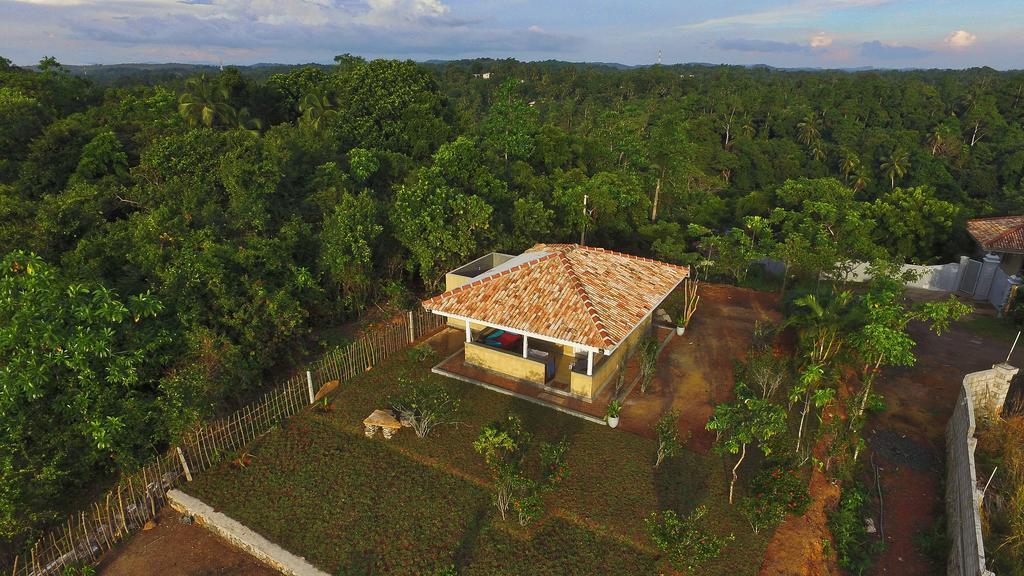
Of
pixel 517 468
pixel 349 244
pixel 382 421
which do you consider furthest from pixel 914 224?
pixel 382 421

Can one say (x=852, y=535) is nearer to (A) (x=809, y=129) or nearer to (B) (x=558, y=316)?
(B) (x=558, y=316)

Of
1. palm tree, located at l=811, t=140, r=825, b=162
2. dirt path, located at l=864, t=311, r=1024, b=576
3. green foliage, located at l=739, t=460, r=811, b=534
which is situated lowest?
dirt path, located at l=864, t=311, r=1024, b=576

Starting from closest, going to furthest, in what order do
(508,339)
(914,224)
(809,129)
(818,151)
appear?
(508,339), (914,224), (818,151), (809,129)

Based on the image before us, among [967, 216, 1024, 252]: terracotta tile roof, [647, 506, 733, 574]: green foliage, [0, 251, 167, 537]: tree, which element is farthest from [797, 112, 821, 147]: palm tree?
[0, 251, 167, 537]: tree

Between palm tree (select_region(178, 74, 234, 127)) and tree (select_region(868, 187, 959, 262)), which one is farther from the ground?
palm tree (select_region(178, 74, 234, 127))

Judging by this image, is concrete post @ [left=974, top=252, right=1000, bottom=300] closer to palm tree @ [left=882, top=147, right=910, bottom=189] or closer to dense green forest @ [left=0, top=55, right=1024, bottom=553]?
dense green forest @ [left=0, top=55, right=1024, bottom=553]

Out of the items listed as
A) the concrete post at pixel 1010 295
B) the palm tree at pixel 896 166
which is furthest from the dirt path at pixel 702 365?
the palm tree at pixel 896 166
